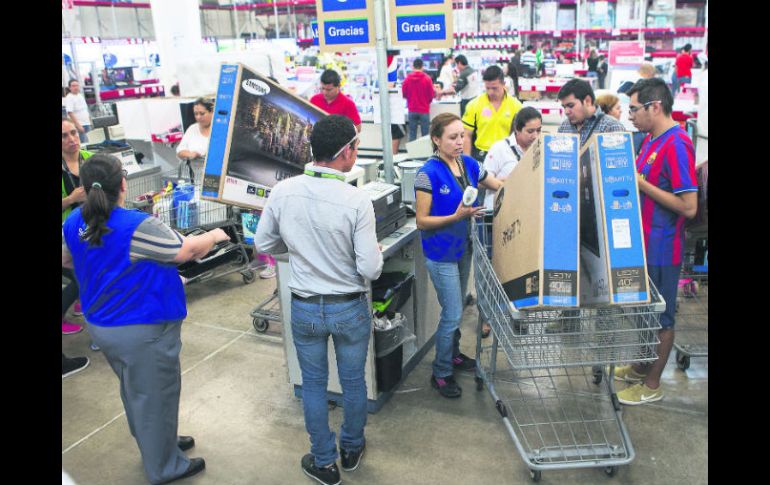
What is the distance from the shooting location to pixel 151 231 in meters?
2.50

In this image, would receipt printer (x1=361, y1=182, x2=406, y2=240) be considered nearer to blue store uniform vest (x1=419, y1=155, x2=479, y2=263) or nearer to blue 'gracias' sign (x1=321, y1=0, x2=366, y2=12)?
blue store uniform vest (x1=419, y1=155, x2=479, y2=263)

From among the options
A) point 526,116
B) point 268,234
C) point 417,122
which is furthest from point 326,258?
point 417,122

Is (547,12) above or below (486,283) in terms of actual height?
above

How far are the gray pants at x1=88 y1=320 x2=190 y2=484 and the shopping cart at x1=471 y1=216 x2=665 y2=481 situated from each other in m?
1.53

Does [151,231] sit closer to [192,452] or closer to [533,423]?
[192,452]

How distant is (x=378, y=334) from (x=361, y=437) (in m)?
0.58

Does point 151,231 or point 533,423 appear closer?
point 151,231

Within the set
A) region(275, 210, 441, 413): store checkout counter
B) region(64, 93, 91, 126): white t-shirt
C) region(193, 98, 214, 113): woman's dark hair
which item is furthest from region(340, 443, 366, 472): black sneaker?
region(64, 93, 91, 126): white t-shirt

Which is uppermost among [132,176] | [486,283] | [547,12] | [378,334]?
[547,12]

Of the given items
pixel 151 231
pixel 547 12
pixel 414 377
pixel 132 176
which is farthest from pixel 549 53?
pixel 151 231

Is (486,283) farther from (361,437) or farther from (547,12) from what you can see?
(547,12)

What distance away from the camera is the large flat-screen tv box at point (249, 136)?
138 inches
